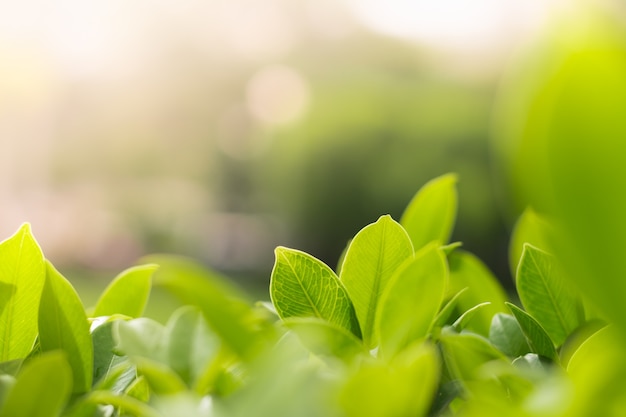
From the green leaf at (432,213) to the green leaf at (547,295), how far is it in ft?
0.22

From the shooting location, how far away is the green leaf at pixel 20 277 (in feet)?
0.86

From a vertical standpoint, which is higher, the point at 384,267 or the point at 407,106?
the point at 384,267

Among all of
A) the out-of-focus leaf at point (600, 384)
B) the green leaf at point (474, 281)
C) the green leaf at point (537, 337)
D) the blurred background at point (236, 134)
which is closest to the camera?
the out-of-focus leaf at point (600, 384)

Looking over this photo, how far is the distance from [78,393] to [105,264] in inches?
359

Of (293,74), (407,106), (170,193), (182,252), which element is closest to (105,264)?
(182,252)

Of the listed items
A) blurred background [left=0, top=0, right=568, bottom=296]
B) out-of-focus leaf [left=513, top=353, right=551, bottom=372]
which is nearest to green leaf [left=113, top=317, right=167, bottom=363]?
out-of-focus leaf [left=513, top=353, right=551, bottom=372]

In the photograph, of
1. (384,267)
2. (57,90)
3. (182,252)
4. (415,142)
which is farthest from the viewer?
(57,90)

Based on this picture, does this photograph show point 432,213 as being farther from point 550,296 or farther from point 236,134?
point 236,134

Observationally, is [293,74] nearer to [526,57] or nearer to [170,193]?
[170,193]

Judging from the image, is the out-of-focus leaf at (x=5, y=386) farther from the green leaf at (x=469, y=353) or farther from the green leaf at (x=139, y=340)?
the green leaf at (x=469, y=353)

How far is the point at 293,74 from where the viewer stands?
31.1 feet

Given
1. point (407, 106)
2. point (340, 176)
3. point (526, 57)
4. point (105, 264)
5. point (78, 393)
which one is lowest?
point (105, 264)

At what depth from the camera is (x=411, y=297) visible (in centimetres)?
23

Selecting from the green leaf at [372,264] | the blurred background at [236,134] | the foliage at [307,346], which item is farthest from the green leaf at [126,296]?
the blurred background at [236,134]
